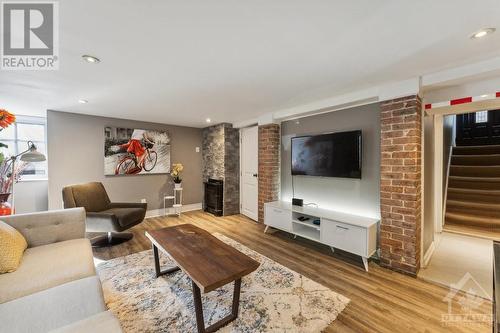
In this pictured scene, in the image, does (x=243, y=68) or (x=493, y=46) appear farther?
(x=243, y=68)

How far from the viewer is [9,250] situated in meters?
1.56

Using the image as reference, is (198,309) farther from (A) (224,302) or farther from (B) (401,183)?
(B) (401,183)

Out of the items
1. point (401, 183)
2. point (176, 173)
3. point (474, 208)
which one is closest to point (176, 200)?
point (176, 173)

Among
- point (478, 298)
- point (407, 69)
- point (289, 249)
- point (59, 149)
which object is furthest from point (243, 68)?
point (59, 149)

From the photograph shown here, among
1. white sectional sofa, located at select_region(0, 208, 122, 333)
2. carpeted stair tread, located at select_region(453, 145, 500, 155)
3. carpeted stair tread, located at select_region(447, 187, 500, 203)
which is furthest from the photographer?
carpeted stair tread, located at select_region(453, 145, 500, 155)

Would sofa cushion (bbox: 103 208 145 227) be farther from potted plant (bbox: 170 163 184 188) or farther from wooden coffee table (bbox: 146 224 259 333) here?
potted plant (bbox: 170 163 184 188)

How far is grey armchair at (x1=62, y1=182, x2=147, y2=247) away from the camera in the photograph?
9.55 ft

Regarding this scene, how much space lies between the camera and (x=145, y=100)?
120 inches

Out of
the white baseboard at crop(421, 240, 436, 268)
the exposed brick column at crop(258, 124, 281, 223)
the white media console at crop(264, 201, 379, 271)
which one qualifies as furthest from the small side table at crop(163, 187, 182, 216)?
the white baseboard at crop(421, 240, 436, 268)

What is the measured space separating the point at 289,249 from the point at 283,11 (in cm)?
272

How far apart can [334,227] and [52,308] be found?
2611 millimetres

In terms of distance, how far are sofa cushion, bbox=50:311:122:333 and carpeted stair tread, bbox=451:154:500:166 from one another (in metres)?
6.78

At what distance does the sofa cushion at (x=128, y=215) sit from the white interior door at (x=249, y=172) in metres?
2.08

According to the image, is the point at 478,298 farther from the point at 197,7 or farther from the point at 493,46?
the point at 197,7
